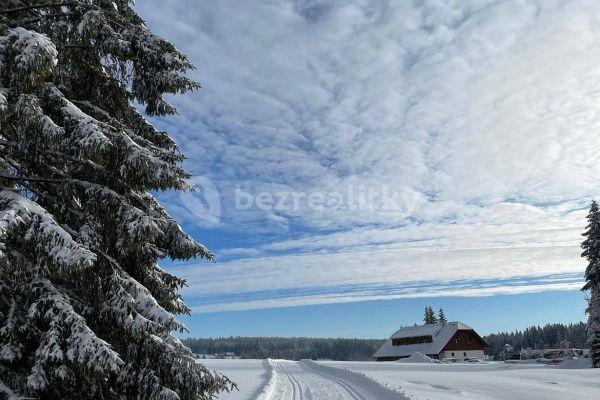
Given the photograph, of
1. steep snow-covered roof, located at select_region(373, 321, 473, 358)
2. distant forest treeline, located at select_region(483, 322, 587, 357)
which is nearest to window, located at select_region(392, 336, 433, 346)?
steep snow-covered roof, located at select_region(373, 321, 473, 358)

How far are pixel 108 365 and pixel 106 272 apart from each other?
5.37 ft

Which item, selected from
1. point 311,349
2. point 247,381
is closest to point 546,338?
point 311,349

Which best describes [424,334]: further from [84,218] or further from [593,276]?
[84,218]

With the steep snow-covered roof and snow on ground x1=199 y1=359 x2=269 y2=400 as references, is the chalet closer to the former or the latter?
the steep snow-covered roof

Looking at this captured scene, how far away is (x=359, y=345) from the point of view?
543 feet

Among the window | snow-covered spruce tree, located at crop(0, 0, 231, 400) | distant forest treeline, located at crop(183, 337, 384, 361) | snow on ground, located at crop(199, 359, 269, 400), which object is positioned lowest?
distant forest treeline, located at crop(183, 337, 384, 361)

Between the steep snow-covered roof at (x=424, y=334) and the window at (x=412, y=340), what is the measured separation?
375 millimetres

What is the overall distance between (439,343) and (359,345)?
104034 millimetres

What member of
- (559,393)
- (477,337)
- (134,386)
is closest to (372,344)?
(477,337)

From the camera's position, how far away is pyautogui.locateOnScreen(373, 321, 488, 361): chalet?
215ft

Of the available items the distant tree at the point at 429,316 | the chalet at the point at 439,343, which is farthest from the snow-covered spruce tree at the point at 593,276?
the distant tree at the point at 429,316

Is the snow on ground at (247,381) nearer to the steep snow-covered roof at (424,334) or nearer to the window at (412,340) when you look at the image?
the steep snow-covered roof at (424,334)

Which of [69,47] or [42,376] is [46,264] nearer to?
[42,376]

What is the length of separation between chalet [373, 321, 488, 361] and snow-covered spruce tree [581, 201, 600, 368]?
29384mm
